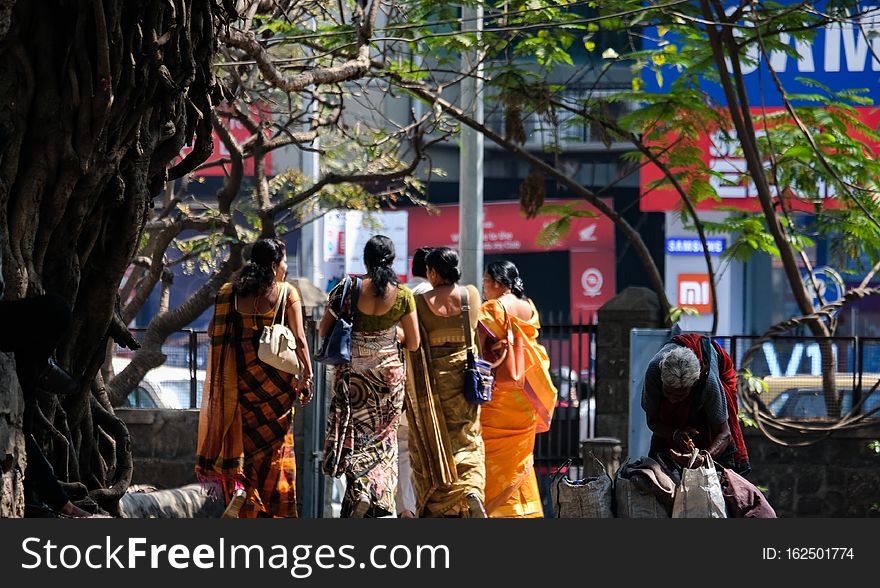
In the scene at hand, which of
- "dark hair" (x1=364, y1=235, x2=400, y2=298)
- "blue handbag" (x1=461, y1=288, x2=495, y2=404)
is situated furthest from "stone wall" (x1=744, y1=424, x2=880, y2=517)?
"dark hair" (x1=364, y1=235, x2=400, y2=298)

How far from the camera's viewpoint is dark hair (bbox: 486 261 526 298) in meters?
8.02

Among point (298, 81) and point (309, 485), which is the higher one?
point (298, 81)

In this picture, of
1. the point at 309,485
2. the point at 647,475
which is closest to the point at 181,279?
the point at 309,485

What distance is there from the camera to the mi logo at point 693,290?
2592cm

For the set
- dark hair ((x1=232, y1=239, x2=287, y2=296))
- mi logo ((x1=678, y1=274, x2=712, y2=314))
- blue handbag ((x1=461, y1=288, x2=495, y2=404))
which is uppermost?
mi logo ((x1=678, y1=274, x2=712, y2=314))

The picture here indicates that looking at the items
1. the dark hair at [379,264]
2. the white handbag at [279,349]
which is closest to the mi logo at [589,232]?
the dark hair at [379,264]

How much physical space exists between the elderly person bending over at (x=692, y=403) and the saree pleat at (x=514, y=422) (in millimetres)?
2091

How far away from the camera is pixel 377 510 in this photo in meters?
7.03

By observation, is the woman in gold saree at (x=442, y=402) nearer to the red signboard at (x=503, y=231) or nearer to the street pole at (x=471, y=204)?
the street pole at (x=471, y=204)

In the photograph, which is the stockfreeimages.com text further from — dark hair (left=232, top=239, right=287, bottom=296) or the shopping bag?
dark hair (left=232, top=239, right=287, bottom=296)

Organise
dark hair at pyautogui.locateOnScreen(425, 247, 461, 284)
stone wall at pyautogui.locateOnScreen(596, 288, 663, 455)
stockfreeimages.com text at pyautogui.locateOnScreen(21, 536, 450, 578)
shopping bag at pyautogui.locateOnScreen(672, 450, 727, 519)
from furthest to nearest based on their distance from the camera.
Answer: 1. stone wall at pyautogui.locateOnScreen(596, 288, 663, 455)
2. dark hair at pyautogui.locateOnScreen(425, 247, 461, 284)
3. shopping bag at pyautogui.locateOnScreen(672, 450, 727, 519)
4. stockfreeimages.com text at pyautogui.locateOnScreen(21, 536, 450, 578)

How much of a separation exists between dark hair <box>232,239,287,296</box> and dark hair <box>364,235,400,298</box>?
0.49m

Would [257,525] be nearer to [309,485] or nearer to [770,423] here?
[309,485]

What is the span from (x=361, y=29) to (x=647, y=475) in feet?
11.7
